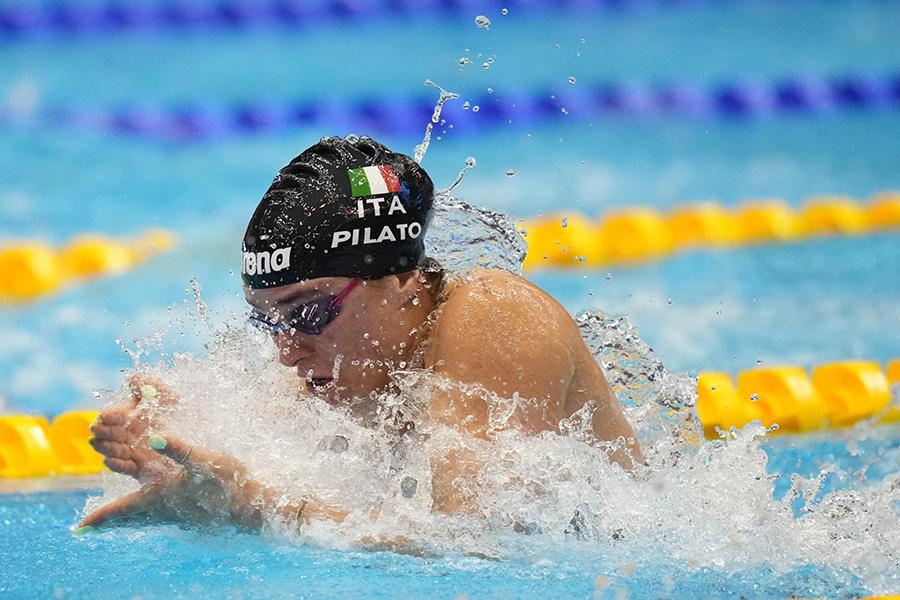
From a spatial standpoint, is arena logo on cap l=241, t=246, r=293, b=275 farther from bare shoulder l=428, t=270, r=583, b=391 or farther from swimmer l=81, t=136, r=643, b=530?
bare shoulder l=428, t=270, r=583, b=391

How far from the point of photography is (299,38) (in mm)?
9586

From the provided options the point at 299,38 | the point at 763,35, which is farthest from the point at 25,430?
the point at 763,35

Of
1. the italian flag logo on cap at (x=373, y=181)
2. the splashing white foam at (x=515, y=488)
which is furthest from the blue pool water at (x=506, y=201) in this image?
the italian flag logo on cap at (x=373, y=181)

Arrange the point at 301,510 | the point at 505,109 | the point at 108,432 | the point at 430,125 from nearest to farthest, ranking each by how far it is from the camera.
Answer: the point at 108,432 → the point at 301,510 → the point at 430,125 → the point at 505,109

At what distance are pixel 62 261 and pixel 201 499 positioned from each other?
3686 millimetres

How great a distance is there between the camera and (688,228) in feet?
18.0

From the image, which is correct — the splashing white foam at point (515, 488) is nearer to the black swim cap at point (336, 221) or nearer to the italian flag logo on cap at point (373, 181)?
the black swim cap at point (336, 221)

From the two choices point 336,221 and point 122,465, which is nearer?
point 122,465

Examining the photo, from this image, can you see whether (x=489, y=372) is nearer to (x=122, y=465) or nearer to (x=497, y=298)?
(x=497, y=298)

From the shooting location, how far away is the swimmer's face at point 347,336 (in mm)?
1977

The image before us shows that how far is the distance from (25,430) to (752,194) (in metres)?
4.54

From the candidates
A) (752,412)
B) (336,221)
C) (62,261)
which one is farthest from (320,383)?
(62,261)

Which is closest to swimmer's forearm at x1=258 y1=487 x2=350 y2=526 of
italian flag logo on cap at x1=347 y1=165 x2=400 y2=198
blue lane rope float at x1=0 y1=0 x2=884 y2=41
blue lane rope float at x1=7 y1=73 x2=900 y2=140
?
italian flag logo on cap at x1=347 y1=165 x2=400 y2=198

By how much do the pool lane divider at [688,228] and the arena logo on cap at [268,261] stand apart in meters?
3.28
